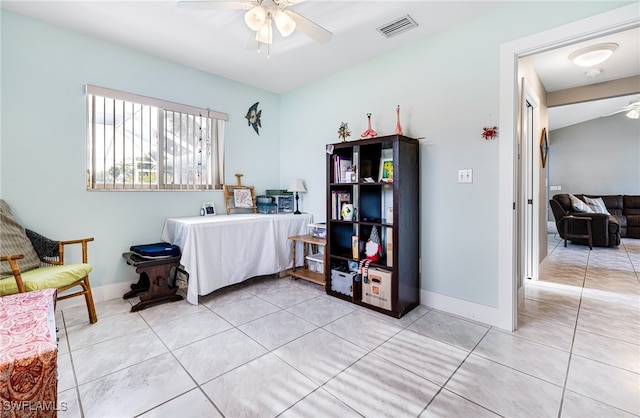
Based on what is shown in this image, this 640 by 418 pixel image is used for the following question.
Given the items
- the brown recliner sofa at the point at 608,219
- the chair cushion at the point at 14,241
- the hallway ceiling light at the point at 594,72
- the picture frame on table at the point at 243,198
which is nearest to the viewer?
the chair cushion at the point at 14,241

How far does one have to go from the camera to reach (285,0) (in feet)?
6.33

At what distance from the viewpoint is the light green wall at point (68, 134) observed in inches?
93.4

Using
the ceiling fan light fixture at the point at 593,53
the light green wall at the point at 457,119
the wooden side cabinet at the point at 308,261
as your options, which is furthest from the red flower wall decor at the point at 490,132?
the wooden side cabinet at the point at 308,261

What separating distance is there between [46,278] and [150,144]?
63.9 inches

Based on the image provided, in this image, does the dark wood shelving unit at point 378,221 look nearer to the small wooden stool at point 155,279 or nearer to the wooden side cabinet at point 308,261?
the wooden side cabinet at point 308,261

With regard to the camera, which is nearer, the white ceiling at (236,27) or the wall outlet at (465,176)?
the white ceiling at (236,27)

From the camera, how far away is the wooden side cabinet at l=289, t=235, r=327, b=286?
3.17m

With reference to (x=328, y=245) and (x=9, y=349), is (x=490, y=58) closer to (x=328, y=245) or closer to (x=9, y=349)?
(x=328, y=245)

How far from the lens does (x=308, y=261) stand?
11.8 feet

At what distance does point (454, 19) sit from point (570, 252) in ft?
15.8

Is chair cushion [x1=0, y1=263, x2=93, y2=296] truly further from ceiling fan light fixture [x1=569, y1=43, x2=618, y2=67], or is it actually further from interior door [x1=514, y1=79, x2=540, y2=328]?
ceiling fan light fixture [x1=569, y1=43, x2=618, y2=67]

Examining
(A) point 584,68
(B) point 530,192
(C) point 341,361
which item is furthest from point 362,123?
(A) point 584,68

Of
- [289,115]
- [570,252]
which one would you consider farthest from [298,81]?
[570,252]

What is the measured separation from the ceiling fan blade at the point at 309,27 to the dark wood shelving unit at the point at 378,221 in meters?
0.93
